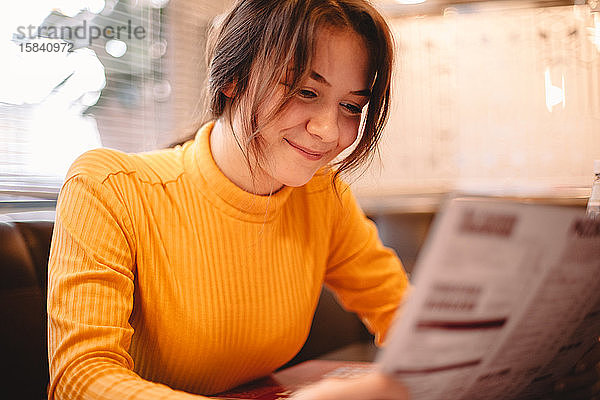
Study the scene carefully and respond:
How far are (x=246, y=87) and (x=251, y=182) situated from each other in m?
0.15

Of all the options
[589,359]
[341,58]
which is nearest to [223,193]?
[341,58]

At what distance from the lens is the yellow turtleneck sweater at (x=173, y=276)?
2.37ft

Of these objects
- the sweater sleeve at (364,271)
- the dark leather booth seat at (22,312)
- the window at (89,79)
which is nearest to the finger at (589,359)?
the sweater sleeve at (364,271)

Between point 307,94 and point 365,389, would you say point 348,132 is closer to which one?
point 307,94

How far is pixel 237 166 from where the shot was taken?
97cm

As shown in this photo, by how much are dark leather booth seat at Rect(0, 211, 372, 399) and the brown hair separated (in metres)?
0.37

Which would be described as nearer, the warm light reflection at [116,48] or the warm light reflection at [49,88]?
the warm light reflection at [49,88]

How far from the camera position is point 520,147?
242 cm

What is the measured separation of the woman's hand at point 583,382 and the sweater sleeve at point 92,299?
362 mm

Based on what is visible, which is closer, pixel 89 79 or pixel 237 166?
pixel 237 166

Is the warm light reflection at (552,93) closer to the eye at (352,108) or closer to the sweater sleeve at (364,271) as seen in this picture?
the sweater sleeve at (364,271)

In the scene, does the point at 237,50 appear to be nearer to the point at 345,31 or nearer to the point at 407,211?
the point at 345,31

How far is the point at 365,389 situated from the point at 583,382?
0.33m

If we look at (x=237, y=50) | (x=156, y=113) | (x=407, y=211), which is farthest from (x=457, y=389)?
(x=407, y=211)
